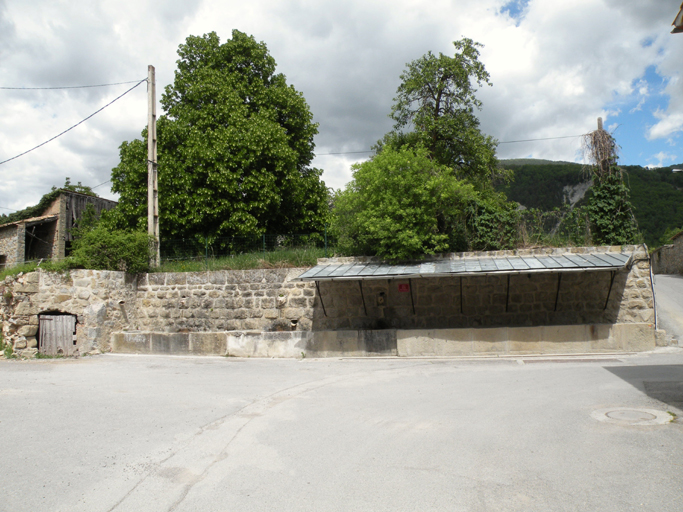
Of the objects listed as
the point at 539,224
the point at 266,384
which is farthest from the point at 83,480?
the point at 539,224

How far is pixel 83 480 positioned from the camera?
4.28 meters

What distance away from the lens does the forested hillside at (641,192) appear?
50812 millimetres

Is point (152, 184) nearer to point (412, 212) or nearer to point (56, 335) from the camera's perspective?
point (56, 335)

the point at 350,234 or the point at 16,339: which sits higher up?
the point at 350,234

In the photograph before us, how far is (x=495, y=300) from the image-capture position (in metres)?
14.0

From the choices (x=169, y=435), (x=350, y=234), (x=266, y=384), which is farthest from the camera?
(x=350, y=234)

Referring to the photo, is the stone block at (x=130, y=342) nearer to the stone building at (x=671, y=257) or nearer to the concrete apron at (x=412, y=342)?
the concrete apron at (x=412, y=342)

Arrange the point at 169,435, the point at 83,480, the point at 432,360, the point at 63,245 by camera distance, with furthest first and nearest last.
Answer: the point at 63,245, the point at 432,360, the point at 169,435, the point at 83,480

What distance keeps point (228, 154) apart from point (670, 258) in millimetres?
31112

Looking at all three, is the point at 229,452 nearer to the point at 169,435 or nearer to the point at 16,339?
the point at 169,435

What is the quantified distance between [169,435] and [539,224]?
12.1 m

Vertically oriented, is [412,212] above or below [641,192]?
below

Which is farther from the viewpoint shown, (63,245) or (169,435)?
(63,245)

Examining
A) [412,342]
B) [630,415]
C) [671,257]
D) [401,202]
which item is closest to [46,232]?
[401,202]
